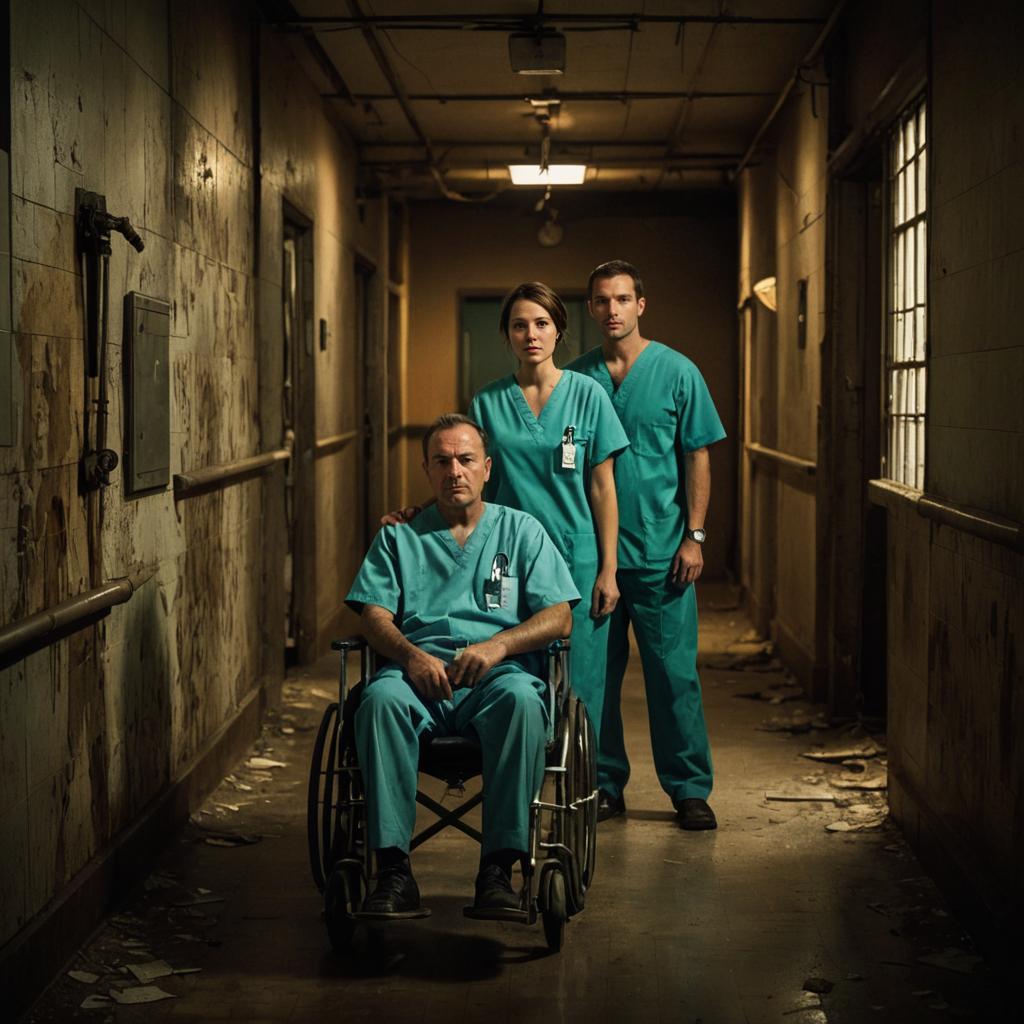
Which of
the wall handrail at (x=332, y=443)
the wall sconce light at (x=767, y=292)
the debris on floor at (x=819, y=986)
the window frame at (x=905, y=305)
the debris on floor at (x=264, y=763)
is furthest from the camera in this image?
the wall sconce light at (x=767, y=292)

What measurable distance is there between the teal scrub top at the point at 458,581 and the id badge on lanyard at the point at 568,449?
0.48 meters

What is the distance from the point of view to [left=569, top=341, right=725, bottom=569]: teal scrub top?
4.03m

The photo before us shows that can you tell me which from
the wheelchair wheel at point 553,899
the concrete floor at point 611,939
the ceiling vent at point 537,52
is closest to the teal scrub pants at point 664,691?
the concrete floor at point 611,939

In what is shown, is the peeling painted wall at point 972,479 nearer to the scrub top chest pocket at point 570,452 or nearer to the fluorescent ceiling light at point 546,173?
the scrub top chest pocket at point 570,452

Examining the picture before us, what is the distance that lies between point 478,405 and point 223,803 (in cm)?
145

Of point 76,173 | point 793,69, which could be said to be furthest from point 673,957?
point 793,69

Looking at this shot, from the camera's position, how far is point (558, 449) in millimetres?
3812

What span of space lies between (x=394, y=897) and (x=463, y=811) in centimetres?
26

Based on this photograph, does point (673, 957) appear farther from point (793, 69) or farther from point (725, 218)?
point (725, 218)

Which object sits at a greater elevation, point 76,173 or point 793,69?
point 793,69

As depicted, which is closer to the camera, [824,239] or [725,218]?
[824,239]

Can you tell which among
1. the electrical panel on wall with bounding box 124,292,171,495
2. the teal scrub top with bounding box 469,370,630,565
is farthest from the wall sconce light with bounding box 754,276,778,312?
the electrical panel on wall with bounding box 124,292,171,495

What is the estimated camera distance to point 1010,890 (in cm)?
284

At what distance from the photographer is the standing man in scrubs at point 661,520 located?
402 centimetres
